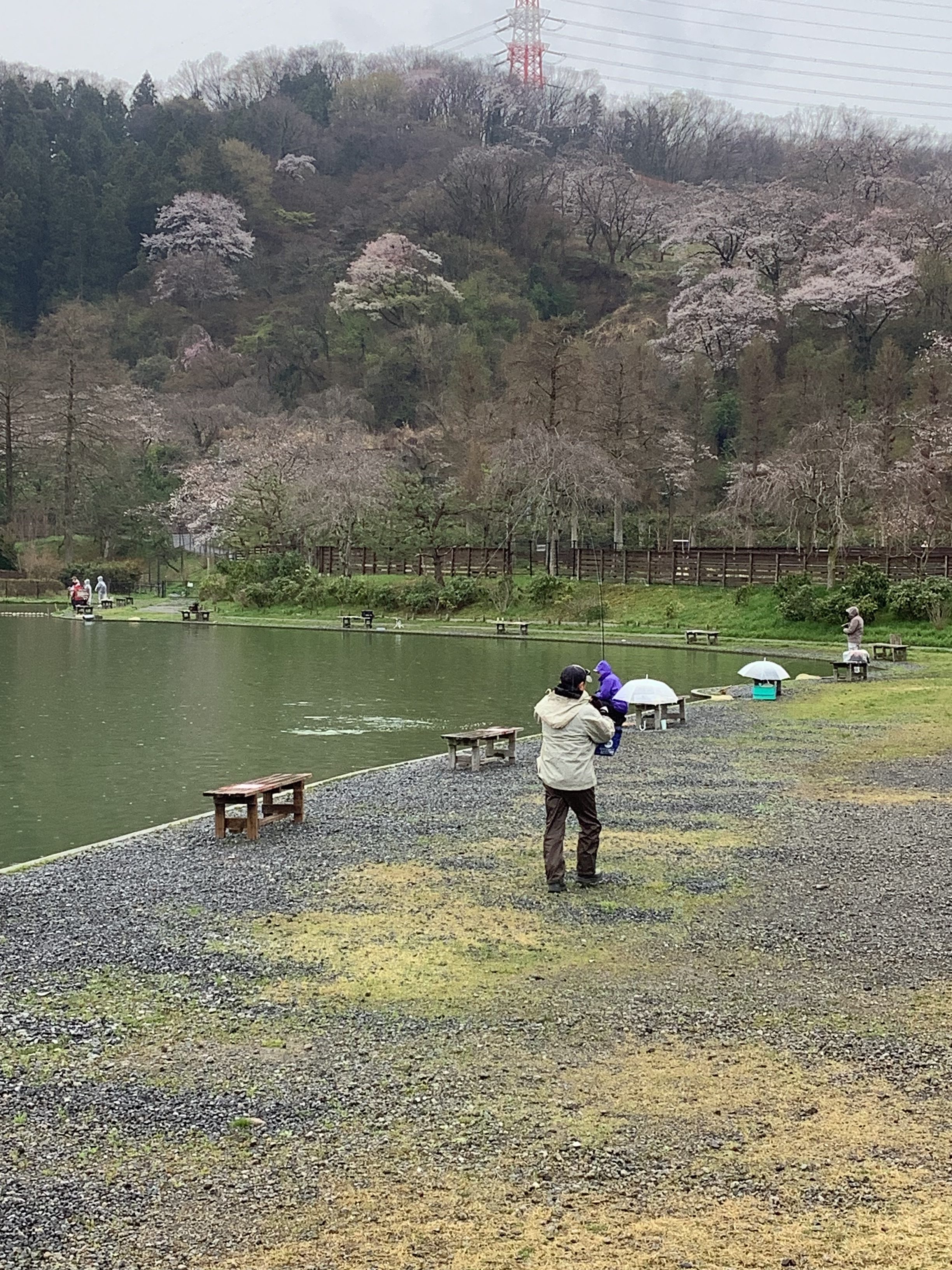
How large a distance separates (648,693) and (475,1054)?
35.8 feet

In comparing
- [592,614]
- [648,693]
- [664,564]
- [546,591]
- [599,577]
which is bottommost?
[648,693]

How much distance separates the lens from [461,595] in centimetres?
4366

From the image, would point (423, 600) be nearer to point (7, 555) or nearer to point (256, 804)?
point (7, 555)

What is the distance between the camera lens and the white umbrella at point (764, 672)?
19141mm

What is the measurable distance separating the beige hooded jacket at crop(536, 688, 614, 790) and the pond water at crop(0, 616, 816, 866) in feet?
15.6

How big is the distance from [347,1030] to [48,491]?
207 feet

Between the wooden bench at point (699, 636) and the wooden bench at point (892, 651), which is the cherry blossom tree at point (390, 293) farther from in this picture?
the wooden bench at point (892, 651)

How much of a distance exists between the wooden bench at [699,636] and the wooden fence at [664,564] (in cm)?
352

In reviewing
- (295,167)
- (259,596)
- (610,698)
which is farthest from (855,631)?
(295,167)

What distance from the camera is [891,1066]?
5191 millimetres

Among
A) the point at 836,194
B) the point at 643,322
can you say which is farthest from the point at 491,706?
the point at 836,194

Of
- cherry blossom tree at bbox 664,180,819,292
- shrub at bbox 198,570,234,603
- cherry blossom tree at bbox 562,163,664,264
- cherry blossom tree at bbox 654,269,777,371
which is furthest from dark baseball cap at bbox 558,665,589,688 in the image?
cherry blossom tree at bbox 562,163,664,264

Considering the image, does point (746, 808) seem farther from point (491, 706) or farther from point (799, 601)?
point (799, 601)

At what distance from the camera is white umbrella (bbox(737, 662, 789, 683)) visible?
62.8 ft
